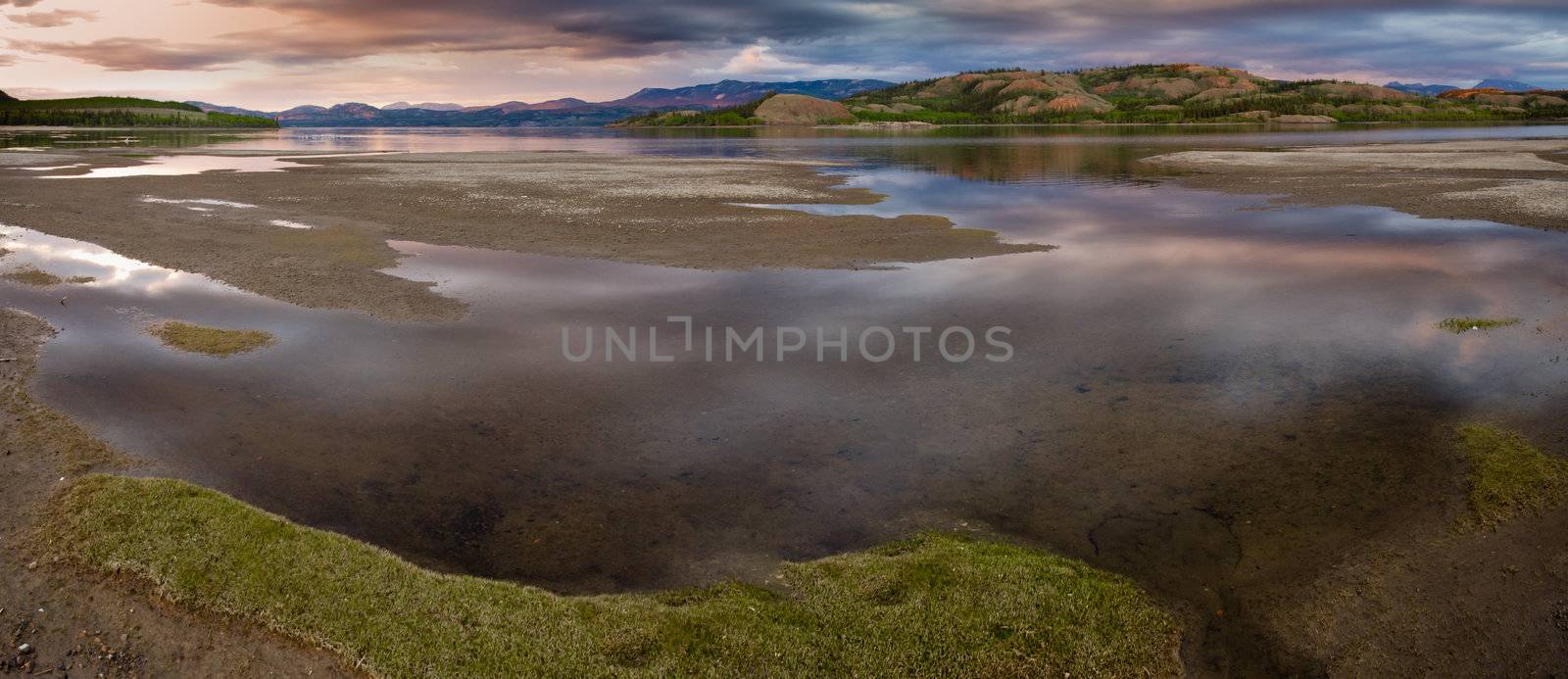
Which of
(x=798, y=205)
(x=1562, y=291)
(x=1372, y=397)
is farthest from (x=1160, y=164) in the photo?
(x=1372, y=397)

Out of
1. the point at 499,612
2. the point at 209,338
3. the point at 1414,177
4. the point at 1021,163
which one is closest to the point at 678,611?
the point at 499,612

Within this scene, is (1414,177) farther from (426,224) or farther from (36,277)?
(36,277)

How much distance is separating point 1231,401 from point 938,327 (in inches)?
250

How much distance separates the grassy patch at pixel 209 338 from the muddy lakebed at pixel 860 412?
549 mm

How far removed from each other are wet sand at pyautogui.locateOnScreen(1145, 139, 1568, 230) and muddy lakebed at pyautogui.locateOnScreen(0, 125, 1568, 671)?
13924 mm

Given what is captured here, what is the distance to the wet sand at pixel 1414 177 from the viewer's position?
3753cm

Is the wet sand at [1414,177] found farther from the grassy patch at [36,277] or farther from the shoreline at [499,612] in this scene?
the grassy patch at [36,277]

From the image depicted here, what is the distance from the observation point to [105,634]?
8117 millimetres

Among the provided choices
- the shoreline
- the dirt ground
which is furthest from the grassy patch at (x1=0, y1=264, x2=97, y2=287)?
the shoreline

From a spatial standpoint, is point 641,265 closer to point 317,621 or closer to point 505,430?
point 505,430

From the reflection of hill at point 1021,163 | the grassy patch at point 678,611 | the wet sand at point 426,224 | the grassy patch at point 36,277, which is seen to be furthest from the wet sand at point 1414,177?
the grassy patch at point 36,277

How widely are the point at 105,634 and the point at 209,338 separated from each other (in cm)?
1214

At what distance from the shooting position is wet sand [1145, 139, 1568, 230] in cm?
3753

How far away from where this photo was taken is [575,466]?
12.1 m
